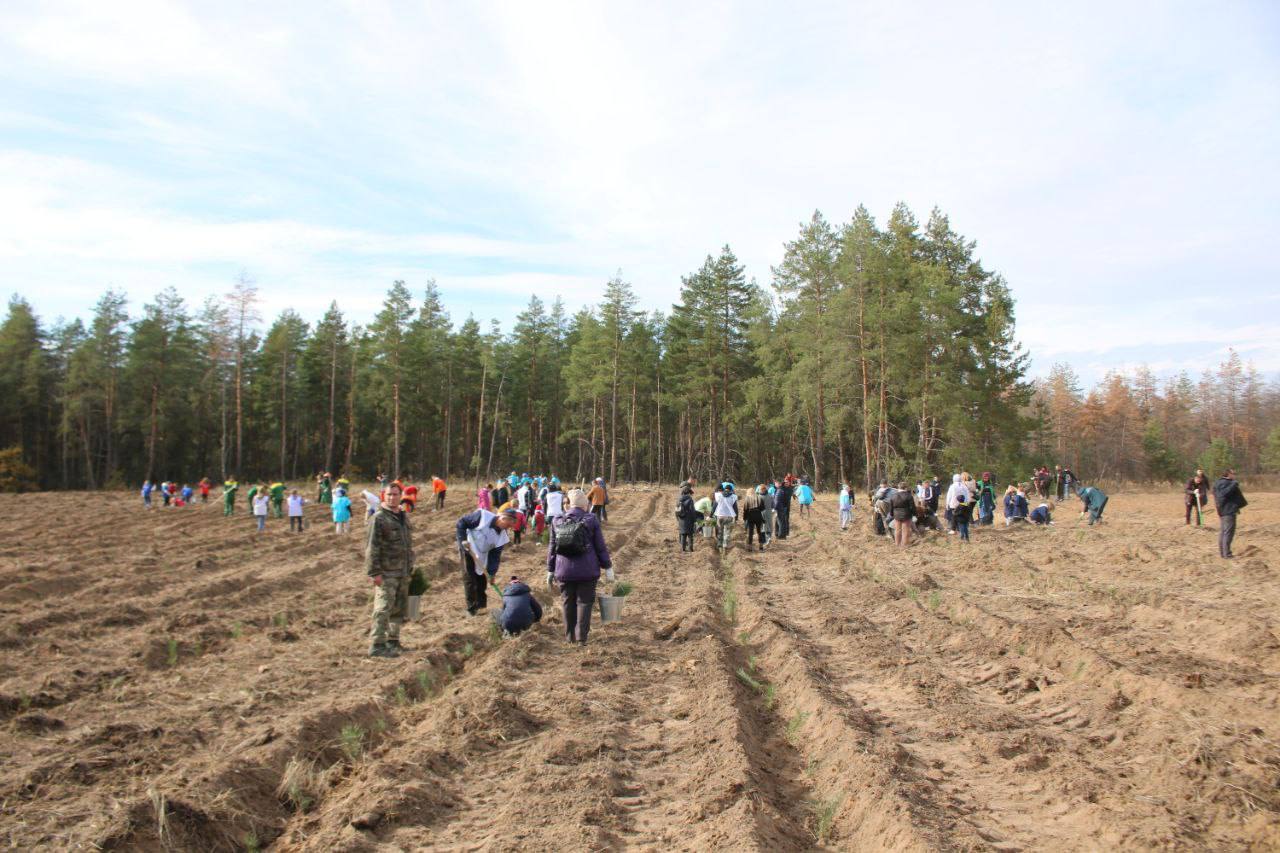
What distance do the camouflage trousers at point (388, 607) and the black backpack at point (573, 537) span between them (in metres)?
1.62

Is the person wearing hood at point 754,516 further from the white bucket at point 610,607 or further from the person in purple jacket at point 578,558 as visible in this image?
the person in purple jacket at point 578,558

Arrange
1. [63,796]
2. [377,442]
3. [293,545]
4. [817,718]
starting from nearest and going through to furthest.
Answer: [63,796]
[817,718]
[293,545]
[377,442]

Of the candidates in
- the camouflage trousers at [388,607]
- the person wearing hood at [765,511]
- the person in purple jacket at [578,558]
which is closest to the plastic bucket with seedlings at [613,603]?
the person in purple jacket at [578,558]

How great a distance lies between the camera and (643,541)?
19516mm

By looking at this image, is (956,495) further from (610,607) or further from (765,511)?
(610,607)

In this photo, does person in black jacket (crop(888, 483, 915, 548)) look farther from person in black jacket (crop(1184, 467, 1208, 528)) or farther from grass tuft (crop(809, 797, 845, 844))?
grass tuft (crop(809, 797, 845, 844))

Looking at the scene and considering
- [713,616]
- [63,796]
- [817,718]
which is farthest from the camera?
[713,616]

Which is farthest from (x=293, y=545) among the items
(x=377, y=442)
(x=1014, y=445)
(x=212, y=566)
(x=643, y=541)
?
(x=377, y=442)

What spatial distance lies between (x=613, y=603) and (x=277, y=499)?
21577mm

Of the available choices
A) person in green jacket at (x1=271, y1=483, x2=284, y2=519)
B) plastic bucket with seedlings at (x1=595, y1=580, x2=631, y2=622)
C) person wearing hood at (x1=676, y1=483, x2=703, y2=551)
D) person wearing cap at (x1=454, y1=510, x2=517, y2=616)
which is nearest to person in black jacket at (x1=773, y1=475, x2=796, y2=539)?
person wearing hood at (x1=676, y1=483, x2=703, y2=551)

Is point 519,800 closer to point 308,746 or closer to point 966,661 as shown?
point 308,746

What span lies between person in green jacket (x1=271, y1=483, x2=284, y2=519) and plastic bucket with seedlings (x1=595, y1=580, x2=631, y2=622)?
799 inches

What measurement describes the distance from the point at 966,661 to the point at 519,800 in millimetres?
4945

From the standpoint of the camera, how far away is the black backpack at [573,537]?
7.87 meters
